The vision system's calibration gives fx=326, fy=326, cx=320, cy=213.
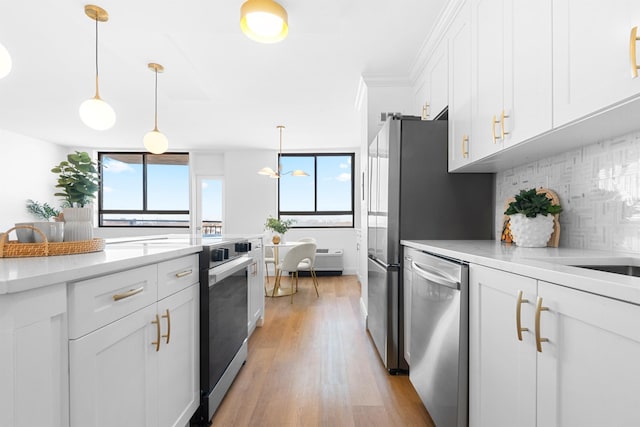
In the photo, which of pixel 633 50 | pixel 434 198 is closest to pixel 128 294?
pixel 633 50

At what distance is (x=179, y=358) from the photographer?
1.40 m

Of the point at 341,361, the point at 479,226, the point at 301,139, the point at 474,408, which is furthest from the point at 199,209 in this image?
the point at 474,408

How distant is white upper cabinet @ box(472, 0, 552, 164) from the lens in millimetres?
1253

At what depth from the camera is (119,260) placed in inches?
39.6

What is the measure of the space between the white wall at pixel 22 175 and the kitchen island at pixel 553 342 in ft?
23.7

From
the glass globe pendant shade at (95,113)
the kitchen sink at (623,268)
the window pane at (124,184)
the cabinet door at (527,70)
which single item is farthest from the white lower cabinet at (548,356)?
the window pane at (124,184)

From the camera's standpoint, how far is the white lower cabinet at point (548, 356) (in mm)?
667

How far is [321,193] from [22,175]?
544 centimetres

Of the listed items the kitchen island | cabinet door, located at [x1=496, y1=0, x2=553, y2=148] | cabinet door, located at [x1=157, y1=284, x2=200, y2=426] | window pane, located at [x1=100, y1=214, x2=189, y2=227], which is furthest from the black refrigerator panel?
window pane, located at [x1=100, y1=214, x2=189, y2=227]

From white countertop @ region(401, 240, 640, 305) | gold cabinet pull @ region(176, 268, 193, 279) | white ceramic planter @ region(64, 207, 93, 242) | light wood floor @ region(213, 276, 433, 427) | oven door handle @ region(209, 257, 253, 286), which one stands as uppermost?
white ceramic planter @ region(64, 207, 93, 242)

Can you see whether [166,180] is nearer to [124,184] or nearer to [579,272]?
[124,184]

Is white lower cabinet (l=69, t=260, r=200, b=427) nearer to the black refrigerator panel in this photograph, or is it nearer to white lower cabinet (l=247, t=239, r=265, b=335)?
white lower cabinet (l=247, t=239, r=265, b=335)

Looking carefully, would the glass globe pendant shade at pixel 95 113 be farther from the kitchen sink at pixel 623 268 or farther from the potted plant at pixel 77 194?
the kitchen sink at pixel 623 268

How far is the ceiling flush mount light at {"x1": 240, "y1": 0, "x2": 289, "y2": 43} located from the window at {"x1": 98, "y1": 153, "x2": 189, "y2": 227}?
577cm
